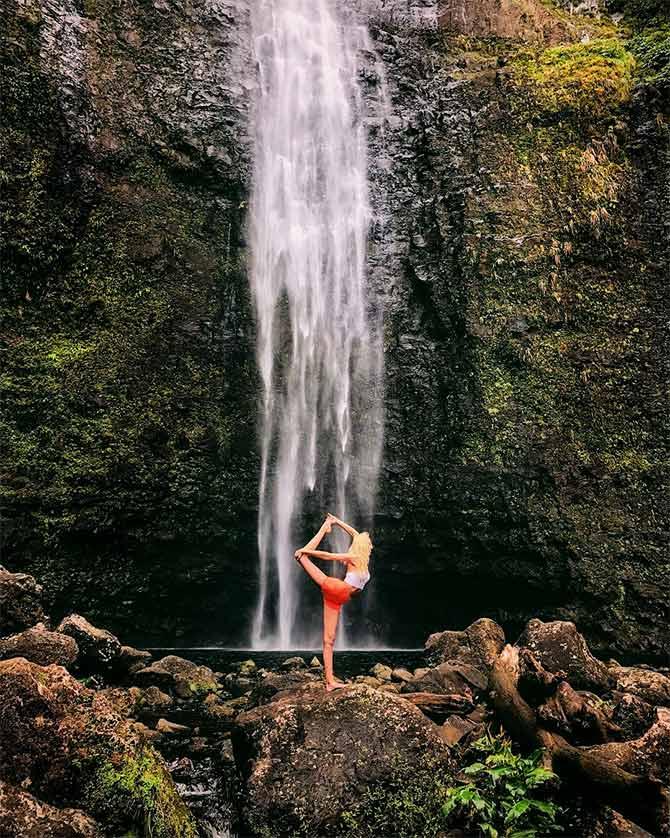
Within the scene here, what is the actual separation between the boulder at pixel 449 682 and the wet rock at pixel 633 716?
74.6 inches

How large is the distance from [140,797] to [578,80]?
15.5m

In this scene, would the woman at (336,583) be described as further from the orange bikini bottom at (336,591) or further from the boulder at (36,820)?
the boulder at (36,820)

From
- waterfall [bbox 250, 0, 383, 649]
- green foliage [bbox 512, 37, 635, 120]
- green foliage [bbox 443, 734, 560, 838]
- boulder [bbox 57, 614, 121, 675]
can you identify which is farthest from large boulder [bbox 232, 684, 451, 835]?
green foliage [bbox 512, 37, 635, 120]

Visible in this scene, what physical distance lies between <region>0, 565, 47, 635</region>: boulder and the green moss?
17.3ft

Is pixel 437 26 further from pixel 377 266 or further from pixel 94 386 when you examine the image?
pixel 94 386

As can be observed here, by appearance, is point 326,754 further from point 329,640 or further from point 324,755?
point 329,640

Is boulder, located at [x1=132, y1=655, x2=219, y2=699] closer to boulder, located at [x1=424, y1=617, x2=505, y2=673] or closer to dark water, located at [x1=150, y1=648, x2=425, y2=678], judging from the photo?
dark water, located at [x1=150, y1=648, x2=425, y2=678]

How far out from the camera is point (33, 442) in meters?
12.4

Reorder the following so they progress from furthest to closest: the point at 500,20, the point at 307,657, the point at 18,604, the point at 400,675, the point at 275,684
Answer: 1. the point at 500,20
2. the point at 307,657
3. the point at 400,675
4. the point at 18,604
5. the point at 275,684

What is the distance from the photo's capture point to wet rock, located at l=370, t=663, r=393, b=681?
30.9ft

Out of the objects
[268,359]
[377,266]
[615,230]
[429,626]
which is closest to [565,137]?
[615,230]

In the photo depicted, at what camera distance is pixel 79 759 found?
4227mm

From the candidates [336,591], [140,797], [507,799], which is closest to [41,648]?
[336,591]

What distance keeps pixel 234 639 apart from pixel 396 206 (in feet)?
33.6
